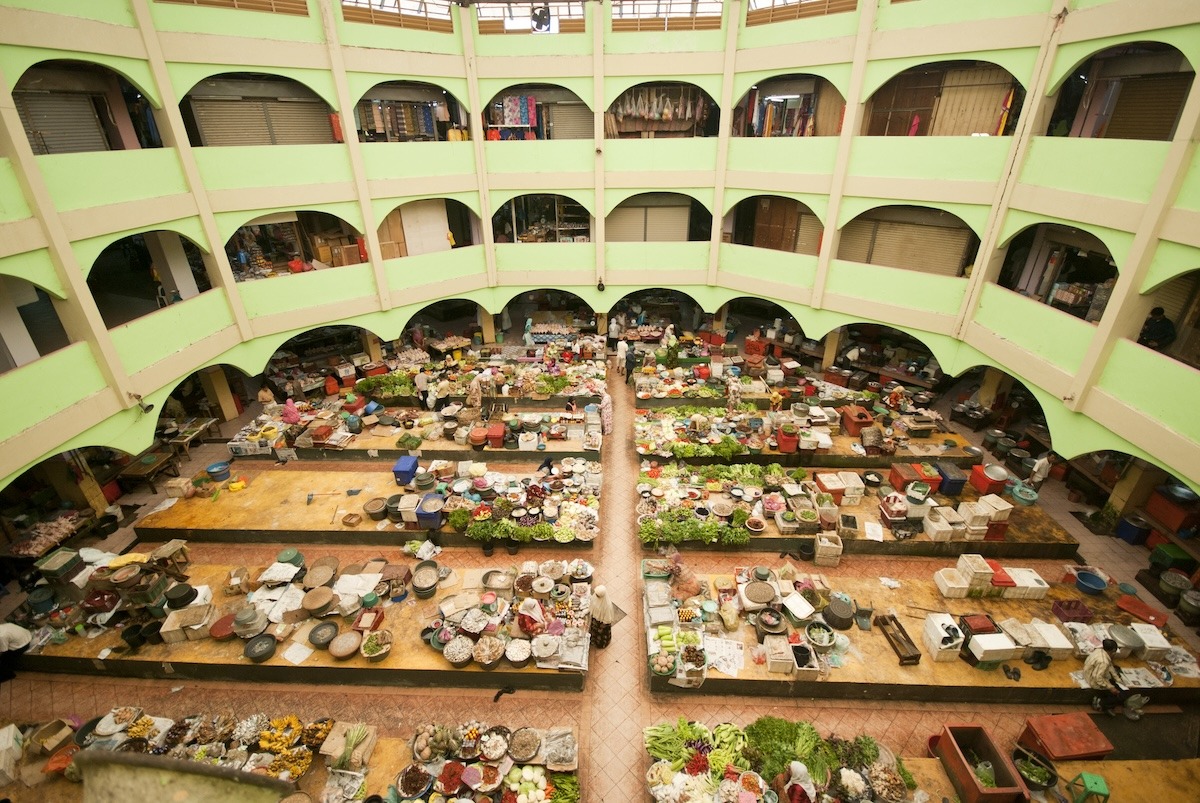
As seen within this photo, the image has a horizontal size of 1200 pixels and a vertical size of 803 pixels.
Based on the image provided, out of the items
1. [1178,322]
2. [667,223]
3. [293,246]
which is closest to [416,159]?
[293,246]

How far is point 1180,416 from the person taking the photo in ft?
31.3

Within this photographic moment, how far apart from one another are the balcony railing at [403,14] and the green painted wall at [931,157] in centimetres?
1309

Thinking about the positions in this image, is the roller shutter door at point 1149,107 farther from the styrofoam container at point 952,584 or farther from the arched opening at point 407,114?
the arched opening at point 407,114

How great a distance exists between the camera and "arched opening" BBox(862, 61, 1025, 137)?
14039 mm

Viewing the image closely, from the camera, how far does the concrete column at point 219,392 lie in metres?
16.6

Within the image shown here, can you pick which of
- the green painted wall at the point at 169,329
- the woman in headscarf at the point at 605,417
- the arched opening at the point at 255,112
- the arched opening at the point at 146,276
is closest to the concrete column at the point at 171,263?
the arched opening at the point at 146,276

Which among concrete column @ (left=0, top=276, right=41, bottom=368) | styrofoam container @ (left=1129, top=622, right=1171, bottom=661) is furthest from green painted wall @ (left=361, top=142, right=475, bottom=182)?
styrofoam container @ (left=1129, top=622, right=1171, bottom=661)

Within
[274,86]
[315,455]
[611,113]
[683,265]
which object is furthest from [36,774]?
[611,113]

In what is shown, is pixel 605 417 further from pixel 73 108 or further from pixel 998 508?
pixel 73 108

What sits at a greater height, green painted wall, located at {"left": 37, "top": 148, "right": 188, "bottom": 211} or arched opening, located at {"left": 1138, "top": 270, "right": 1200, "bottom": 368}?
green painted wall, located at {"left": 37, "top": 148, "right": 188, "bottom": 211}

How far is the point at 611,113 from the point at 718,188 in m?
4.67

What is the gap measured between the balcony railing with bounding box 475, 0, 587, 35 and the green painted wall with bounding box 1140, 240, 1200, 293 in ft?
52.4

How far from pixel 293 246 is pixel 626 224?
474 inches

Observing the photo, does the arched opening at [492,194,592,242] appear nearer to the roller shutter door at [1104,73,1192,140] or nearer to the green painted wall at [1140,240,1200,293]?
the roller shutter door at [1104,73,1192,140]
